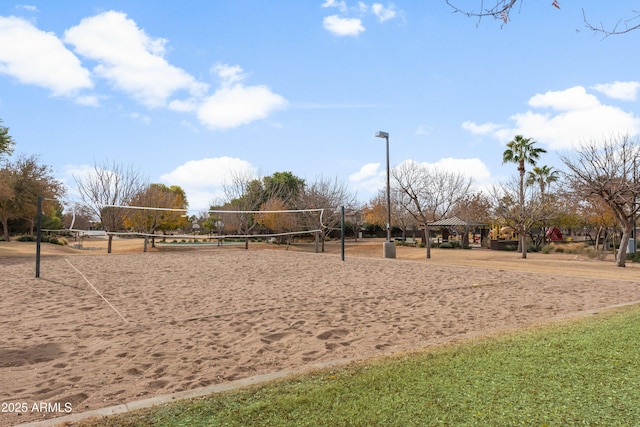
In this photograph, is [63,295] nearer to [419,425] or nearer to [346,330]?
[346,330]

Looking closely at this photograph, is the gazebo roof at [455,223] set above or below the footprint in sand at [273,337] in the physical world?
above

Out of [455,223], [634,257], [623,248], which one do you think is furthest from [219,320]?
[455,223]

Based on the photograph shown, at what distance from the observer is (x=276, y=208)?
117 feet

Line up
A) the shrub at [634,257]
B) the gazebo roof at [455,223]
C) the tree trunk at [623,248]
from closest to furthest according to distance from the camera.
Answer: the tree trunk at [623,248] → the shrub at [634,257] → the gazebo roof at [455,223]

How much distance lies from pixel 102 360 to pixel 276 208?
3110 centimetres

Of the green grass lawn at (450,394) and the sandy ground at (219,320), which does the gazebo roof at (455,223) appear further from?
the green grass lawn at (450,394)

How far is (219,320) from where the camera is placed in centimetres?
645

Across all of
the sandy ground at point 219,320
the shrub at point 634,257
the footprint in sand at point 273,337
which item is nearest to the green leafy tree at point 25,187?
the sandy ground at point 219,320

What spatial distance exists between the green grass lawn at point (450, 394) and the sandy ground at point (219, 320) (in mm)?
666

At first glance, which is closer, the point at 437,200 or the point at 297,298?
the point at 297,298

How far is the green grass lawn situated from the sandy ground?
2.18 feet

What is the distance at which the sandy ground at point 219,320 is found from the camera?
13.5 feet

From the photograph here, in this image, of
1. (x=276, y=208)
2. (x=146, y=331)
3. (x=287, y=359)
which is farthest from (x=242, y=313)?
(x=276, y=208)

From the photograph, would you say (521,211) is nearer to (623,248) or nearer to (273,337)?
(623,248)
